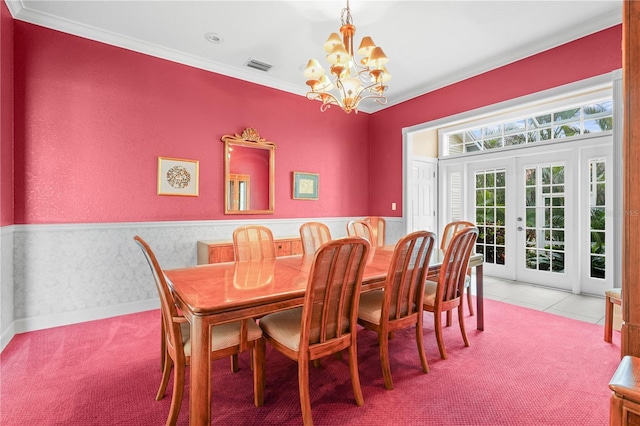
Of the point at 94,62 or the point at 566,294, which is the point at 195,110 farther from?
the point at 566,294

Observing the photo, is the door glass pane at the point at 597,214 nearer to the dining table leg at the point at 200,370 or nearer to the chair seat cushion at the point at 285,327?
the chair seat cushion at the point at 285,327

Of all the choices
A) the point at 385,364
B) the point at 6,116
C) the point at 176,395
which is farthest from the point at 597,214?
the point at 6,116

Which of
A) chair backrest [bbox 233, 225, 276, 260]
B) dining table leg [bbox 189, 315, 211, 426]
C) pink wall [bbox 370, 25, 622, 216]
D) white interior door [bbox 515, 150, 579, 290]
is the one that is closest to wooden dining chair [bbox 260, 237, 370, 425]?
dining table leg [bbox 189, 315, 211, 426]

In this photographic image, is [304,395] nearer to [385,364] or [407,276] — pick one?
[385,364]

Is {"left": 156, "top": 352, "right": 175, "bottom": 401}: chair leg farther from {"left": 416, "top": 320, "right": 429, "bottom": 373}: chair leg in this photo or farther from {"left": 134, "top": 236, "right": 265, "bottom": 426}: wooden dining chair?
{"left": 416, "top": 320, "right": 429, "bottom": 373}: chair leg

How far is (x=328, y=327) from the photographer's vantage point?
1.71 m

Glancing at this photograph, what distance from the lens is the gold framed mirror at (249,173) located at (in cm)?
402

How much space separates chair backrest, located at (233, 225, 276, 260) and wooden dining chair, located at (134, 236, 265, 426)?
925 mm

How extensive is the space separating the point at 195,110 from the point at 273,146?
1068 mm

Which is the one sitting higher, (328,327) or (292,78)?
(292,78)

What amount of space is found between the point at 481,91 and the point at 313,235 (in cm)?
279

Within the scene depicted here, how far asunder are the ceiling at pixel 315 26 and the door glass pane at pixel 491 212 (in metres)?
1.81

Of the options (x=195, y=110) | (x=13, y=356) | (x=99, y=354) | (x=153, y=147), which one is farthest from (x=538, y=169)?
(x=13, y=356)

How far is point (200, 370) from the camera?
1420 millimetres
